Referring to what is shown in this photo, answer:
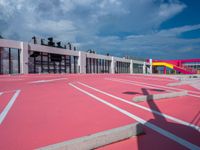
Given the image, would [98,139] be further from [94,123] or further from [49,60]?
[49,60]

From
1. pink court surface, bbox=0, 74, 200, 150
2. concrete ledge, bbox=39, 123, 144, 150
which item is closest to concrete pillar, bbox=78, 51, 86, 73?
pink court surface, bbox=0, 74, 200, 150

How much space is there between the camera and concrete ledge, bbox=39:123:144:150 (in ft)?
8.71

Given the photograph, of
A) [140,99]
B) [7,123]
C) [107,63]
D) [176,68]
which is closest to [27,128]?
[7,123]

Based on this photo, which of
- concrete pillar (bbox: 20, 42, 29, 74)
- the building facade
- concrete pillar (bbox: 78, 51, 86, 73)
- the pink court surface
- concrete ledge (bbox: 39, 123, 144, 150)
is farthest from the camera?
concrete pillar (bbox: 78, 51, 86, 73)

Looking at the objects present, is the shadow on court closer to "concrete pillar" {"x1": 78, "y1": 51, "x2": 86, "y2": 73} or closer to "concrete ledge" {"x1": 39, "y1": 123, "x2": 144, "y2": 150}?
"concrete ledge" {"x1": 39, "y1": 123, "x2": 144, "y2": 150}

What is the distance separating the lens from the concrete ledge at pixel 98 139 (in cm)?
266

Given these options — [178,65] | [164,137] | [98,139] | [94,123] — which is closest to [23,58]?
[94,123]

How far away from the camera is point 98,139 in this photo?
2.96 meters

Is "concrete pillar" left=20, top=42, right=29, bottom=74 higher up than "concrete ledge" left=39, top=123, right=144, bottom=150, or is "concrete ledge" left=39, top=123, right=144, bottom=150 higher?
"concrete pillar" left=20, top=42, right=29, bottom=74

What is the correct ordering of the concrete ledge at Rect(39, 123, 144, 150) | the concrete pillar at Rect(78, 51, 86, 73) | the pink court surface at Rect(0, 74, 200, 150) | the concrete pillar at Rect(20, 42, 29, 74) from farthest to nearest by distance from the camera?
the concrete pillar at Rect(78, 51, 86, 73), the concrete pillar at Rect(20, 42, 29, 74), the pink court surface at Rect(0, 74, 200, 150), the concrete ledge at Rect(39, 123, 144, 150)

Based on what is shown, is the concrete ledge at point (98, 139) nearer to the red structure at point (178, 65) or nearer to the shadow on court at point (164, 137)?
the shadow on court at point (164, 137)

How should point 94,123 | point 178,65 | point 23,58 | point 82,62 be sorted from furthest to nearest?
1. point 178,65
2. point 82,62
3. point 23,58
4. point 94,123

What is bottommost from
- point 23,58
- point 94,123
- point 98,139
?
point 94,123

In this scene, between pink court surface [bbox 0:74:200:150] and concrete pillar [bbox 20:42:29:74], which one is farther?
concrete pillar [bbox 20:42:29:74]
